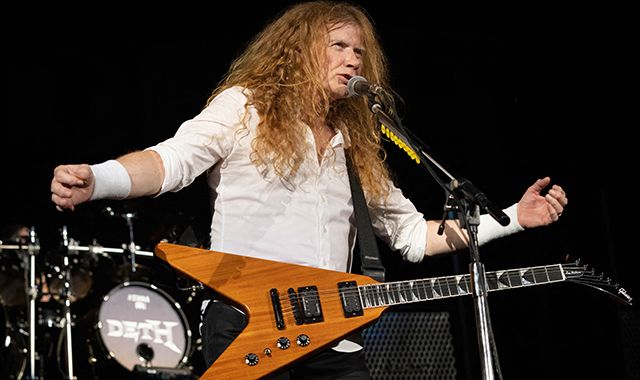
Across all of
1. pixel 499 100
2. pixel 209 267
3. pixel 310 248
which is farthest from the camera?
pixel 499 100

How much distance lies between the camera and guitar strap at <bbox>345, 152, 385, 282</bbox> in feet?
8.97

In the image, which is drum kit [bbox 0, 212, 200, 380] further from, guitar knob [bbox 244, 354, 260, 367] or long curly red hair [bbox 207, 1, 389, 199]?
guitar knob [bbox 244, 354, 260, 367]

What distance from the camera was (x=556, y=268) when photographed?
268 centimetres

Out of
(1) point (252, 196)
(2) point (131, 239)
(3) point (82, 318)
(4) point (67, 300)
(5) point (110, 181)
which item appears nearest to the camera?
(5) point (110, 181)

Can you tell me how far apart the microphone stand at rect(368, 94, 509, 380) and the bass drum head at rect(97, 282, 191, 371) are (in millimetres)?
3671

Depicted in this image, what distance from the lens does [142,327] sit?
5766mm

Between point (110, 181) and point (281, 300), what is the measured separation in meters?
0.62

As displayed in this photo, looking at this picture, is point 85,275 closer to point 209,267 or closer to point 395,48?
point 395,48

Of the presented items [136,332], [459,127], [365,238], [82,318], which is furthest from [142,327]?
[365,238]

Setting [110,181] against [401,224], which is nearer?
[110,181]

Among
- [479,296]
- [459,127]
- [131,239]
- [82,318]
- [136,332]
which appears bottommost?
[479,296]

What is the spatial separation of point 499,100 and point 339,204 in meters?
2.78

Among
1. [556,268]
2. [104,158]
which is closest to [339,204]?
[556,268]

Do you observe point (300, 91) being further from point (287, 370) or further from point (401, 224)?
point (287, 370)
